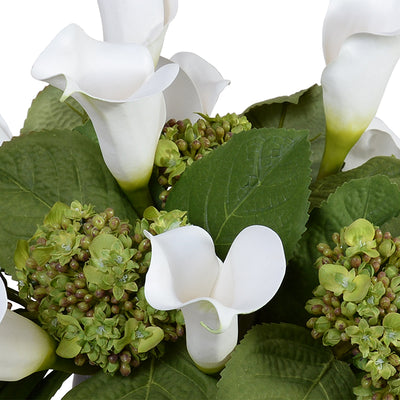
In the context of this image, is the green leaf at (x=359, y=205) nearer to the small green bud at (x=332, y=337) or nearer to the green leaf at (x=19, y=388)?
the small green bud at (x=332, y=337)

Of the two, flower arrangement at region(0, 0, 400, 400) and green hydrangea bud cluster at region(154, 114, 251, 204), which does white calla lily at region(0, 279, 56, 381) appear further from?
green hydrangea bud cluster at region(154, 114, 251, 204)

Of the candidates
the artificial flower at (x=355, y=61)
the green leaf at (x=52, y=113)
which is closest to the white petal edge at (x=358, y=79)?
the artificial flower at (x=355, y=61)

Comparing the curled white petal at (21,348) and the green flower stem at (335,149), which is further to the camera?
the green flower stem at (335,149)

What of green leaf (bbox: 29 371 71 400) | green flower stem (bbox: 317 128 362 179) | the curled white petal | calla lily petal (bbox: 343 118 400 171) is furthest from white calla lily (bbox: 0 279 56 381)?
calla lily petal (bbox: 343 118 400 171)

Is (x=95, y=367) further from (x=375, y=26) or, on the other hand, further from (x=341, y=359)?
(x=375, y=26)

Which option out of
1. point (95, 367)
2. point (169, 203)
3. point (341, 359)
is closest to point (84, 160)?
point (169, 203)

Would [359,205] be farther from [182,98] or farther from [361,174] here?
[182,98]

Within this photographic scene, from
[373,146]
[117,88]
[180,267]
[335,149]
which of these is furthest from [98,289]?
[373,146]
